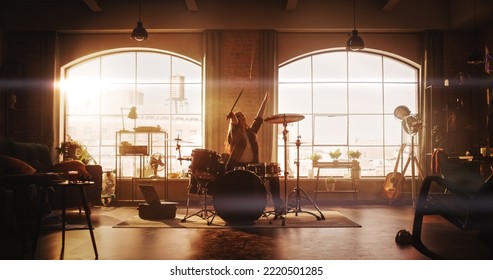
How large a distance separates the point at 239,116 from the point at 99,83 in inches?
Result: 183

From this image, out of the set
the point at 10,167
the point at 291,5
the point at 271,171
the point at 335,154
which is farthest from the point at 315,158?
the point at 10,167

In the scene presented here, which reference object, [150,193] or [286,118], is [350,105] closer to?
[286,118]

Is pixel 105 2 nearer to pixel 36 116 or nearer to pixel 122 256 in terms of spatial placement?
pixel 36 116

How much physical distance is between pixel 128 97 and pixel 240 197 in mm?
4740

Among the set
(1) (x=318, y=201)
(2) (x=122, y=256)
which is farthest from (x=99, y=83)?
(2) (x=122, y=256)

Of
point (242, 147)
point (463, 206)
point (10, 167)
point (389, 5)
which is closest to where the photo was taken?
point (463, 206)

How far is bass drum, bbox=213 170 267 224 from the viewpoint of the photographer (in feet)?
18.2

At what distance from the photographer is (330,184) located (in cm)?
891

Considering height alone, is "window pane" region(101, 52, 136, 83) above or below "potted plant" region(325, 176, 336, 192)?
above

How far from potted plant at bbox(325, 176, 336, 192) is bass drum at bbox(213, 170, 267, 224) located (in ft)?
11.5

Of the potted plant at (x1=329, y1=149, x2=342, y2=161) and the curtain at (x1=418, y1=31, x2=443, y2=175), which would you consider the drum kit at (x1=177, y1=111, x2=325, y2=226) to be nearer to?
the potted plant at (x1=329, y1=149, x2=342, y2=161)

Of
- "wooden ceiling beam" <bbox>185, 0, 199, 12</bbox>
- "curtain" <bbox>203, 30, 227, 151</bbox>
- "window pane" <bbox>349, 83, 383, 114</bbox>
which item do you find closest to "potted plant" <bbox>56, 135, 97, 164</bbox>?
"curtain" <bbox>203, 30, 227, 151</bbox>

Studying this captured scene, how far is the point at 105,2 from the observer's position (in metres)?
8.92

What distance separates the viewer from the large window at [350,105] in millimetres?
9383
